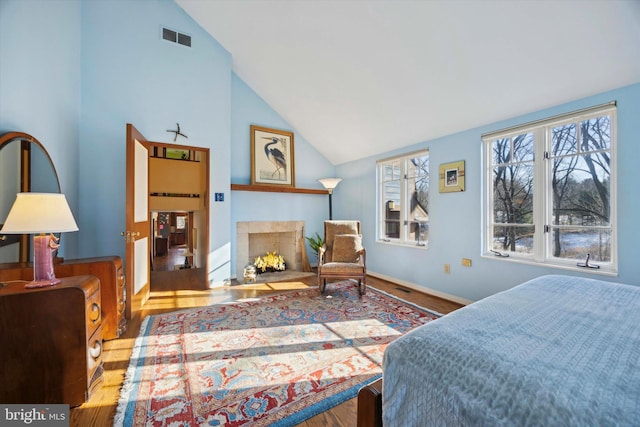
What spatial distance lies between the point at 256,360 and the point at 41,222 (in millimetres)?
1592

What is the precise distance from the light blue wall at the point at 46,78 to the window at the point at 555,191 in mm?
4243

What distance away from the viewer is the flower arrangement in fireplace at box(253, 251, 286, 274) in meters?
4.82

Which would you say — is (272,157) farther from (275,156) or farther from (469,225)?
(469,225)

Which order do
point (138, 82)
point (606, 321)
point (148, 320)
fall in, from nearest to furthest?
point (606, 321) → point (148, 320) → point (138, 82)

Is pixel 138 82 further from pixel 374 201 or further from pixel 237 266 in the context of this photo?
pixel 374 201

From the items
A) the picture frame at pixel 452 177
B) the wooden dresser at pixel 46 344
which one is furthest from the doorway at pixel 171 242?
the picture frame at pixel 452 177

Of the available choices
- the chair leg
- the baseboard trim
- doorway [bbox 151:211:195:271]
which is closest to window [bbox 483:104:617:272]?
the baseboard trim

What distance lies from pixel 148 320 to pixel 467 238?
3637 millimetres

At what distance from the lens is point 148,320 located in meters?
2.68

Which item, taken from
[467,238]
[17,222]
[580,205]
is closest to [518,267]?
[467,238]

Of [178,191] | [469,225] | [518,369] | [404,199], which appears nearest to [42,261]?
[518,369]

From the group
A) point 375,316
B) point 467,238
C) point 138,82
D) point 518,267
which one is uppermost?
point 138,82

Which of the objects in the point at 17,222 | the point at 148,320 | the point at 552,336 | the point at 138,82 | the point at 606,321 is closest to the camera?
the point at 552,336

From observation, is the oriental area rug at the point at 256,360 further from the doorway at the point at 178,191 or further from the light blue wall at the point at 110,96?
the doorway at the point at 178,191
